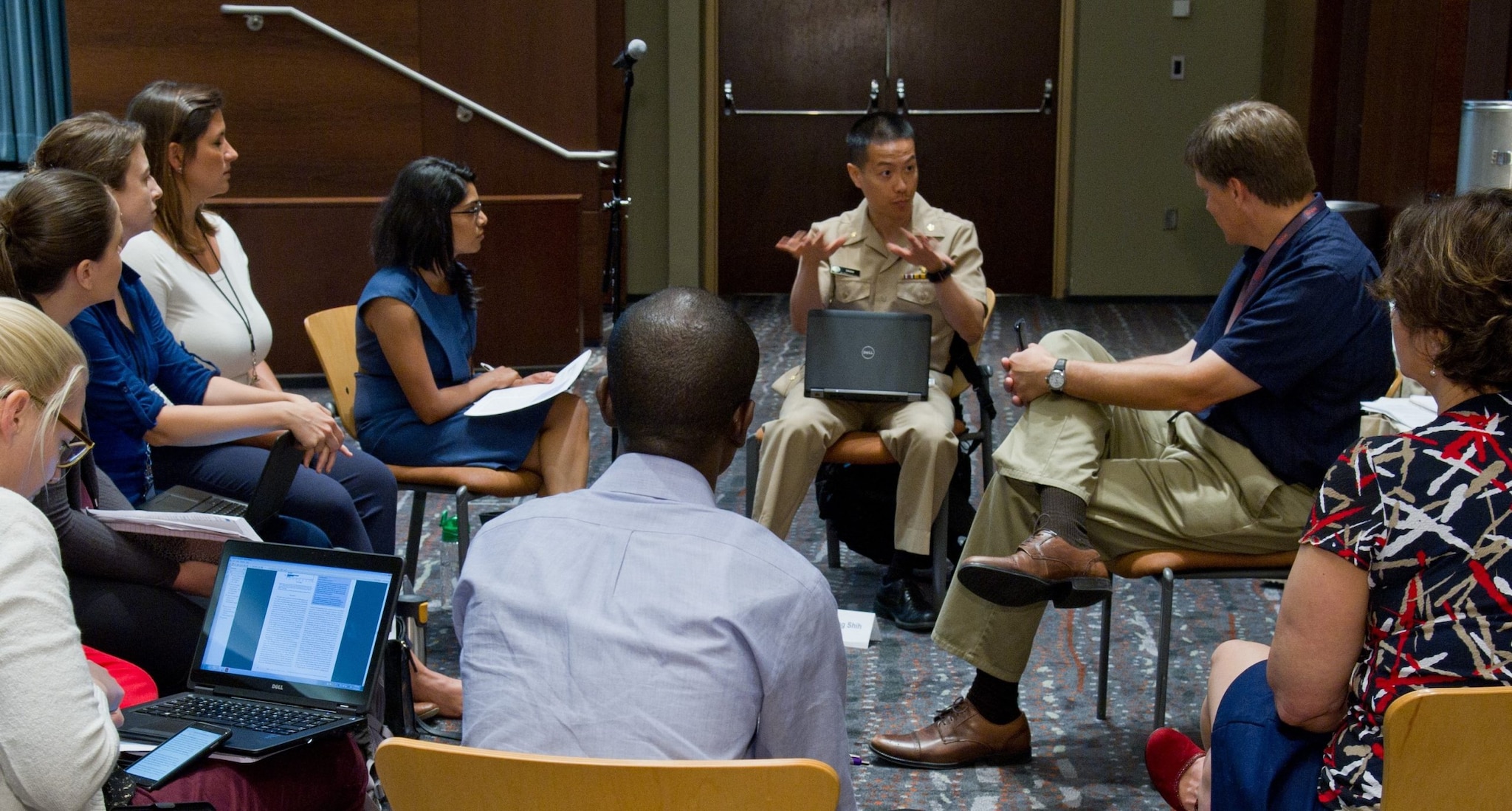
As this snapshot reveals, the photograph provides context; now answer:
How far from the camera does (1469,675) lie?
1.66 meters

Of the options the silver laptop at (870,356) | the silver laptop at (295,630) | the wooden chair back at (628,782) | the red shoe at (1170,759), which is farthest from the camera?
the silver laptop at (870,356)

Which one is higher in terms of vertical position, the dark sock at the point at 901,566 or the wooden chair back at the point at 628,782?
the wooden chair back at the point at 628,782

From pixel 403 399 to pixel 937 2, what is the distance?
18.1 feet

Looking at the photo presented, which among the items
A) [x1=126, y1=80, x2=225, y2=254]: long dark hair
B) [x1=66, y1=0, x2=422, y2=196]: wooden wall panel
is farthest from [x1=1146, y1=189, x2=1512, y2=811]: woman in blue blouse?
[x1=66, y1=0, x2=422, y2=196]: wooden wall panel

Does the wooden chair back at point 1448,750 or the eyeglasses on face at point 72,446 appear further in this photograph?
the eyeglasses on face at point 72,446

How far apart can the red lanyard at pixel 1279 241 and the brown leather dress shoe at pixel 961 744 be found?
884 millimetres

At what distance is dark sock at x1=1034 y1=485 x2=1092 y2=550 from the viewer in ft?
8.82

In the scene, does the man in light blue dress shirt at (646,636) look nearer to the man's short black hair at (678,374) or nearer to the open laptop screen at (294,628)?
the man's short black hair at (678,374)

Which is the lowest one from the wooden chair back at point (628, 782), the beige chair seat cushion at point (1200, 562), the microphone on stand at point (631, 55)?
the beige chair seat cushion at point (1200, 562)

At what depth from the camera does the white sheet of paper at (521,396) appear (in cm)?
336

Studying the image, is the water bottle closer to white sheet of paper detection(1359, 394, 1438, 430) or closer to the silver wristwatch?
the silver wristwatch

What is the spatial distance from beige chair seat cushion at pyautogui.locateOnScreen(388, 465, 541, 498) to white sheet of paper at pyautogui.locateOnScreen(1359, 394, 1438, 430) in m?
1.89

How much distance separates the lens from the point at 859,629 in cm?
343

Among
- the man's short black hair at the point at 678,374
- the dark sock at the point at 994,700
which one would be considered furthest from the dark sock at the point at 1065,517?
the man's short black hair at the point at 678,374
